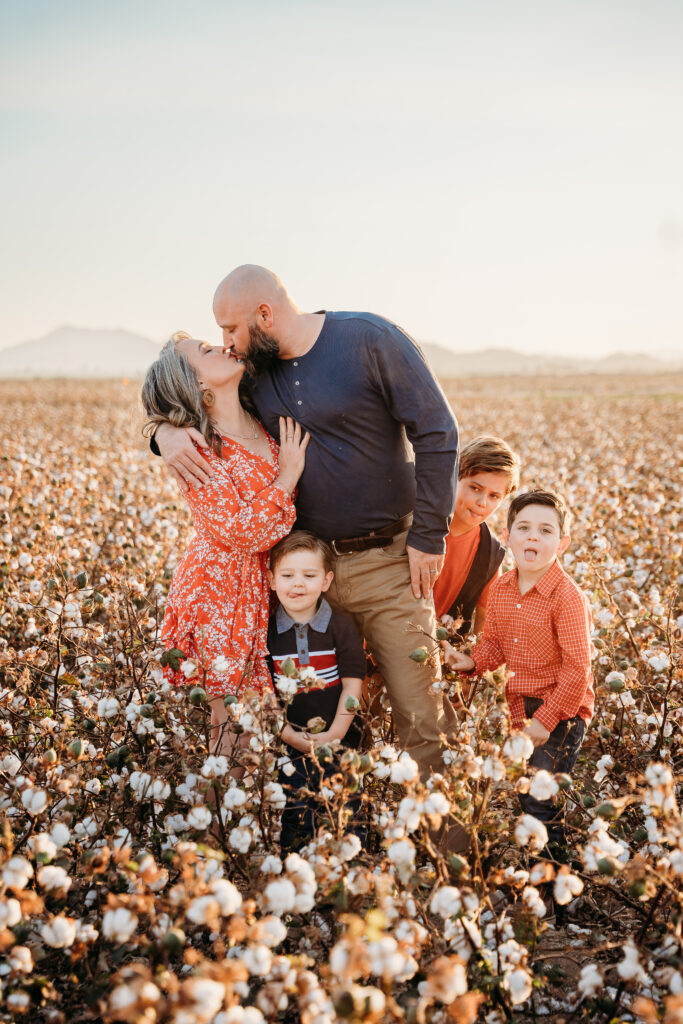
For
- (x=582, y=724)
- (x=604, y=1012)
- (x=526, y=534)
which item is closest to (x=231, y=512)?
(x=526, y=534)

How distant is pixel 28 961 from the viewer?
1.82m

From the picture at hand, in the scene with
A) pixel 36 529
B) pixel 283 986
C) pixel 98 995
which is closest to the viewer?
pixel 283 986

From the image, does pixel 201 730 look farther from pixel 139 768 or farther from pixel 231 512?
pixel 231 512

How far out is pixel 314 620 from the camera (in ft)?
11.4

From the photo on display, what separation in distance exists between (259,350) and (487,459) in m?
1.20

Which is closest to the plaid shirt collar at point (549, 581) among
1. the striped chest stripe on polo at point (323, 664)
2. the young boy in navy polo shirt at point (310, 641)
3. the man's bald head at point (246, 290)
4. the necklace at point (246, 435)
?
the young boy in navy polo shirt at point (310, 641)

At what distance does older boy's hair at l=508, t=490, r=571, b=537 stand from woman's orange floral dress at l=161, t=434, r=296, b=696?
0.97m

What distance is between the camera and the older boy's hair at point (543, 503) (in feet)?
11.2

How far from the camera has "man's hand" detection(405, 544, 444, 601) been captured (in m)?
3.42

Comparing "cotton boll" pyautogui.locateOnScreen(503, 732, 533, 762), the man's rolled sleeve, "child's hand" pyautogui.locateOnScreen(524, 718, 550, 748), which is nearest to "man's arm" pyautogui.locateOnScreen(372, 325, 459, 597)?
the man's rolled sleeve

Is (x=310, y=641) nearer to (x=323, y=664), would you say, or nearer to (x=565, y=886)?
(x=323, y=664)

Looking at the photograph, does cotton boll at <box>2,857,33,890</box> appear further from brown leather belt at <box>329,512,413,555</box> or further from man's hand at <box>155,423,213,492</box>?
brown leather belt at <box>329,512,413,555</box>

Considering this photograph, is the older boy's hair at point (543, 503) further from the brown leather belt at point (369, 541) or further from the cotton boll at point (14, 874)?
the cotton boll at point (14, 874)

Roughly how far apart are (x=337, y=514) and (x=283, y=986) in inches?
80.2
